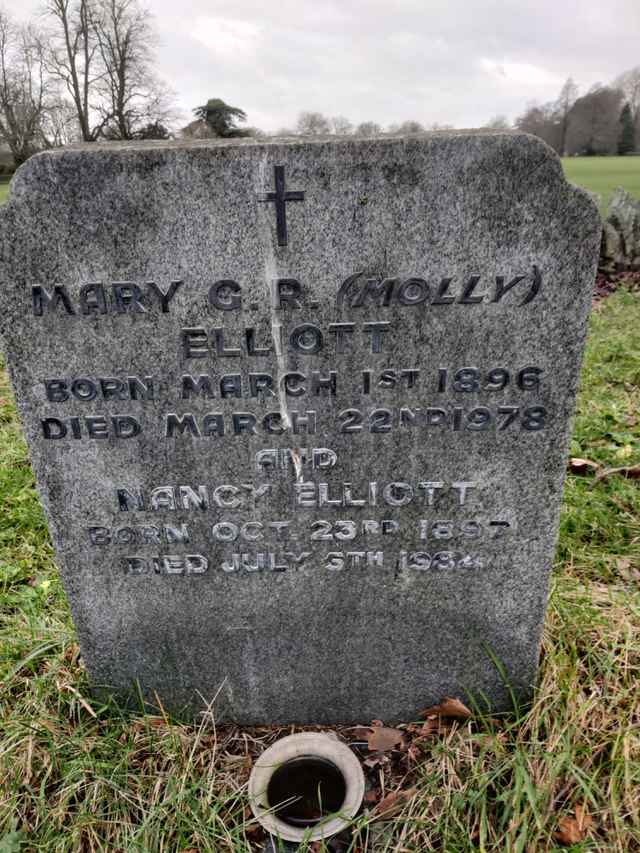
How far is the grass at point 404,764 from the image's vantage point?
64.7 inches

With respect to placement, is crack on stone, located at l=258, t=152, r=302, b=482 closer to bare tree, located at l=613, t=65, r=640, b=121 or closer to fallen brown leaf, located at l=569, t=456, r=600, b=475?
fallen brown leaf, located at l=569, t=456, r=600, b=475

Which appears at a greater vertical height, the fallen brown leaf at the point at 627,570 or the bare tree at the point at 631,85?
the bare tree at the point at 631,85

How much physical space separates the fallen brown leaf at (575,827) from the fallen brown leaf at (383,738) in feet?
1.79

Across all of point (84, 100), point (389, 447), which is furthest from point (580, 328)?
point (84, 100)

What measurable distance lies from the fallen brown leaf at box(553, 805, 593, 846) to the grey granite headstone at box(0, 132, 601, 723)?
0.42 m

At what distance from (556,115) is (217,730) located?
196ft

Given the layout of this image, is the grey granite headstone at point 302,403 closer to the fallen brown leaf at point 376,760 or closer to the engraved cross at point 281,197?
the engraved cross at point 281,197

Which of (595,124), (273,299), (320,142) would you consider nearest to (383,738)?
(273,299)

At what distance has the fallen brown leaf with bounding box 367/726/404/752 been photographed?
1985mm

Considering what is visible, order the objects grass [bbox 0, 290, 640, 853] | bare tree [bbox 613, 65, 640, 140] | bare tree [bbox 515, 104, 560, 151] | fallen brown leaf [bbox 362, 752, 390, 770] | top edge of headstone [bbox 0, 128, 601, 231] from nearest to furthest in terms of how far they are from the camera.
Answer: top edge of headstone [bbox 0, 128, 601, 231]
grass [bbox 0, 290, 640, 853]
fallen brown leaf [bbox 362, 752, 390, 770]
bare tree [bbox 515, 104, 560, 151]
bare tree [bbox 613, 65, 640, 140]

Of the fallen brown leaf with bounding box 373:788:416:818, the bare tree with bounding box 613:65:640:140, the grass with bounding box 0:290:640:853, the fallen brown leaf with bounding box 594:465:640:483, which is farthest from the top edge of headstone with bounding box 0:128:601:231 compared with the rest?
the bare tree with bounding box 613:65:640:140

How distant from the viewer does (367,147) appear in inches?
54.7

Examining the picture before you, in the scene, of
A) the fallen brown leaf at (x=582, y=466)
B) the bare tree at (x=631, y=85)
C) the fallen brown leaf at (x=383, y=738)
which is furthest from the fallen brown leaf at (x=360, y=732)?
the bare tree at (x=631, y=85)

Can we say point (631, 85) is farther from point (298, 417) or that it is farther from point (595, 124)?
point (298, 417)
